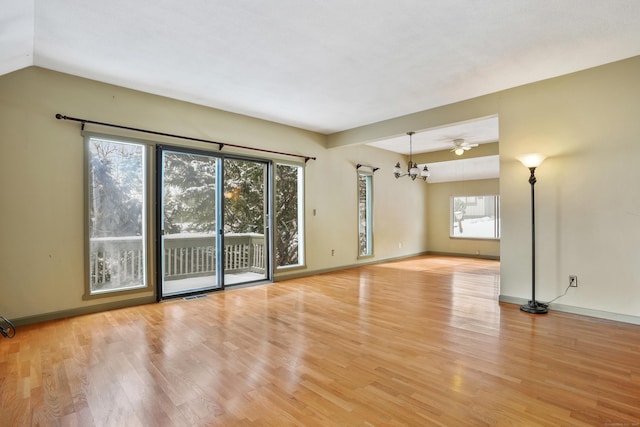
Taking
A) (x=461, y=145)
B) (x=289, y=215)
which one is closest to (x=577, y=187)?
(x=461, y=145)

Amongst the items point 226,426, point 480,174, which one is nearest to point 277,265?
point 226,426

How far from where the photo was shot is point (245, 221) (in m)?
6.11

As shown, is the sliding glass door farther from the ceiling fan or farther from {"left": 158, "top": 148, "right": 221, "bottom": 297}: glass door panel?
the ceiling fan

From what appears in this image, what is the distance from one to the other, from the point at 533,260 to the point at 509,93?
2183mm

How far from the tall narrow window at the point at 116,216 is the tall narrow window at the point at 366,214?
4.73 meters

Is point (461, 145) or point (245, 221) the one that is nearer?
point (245, 221)

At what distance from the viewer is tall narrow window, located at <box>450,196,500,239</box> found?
8758mm

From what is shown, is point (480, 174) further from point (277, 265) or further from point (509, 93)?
point (277, 265)

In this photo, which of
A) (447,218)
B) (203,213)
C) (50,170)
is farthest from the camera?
(447,218)

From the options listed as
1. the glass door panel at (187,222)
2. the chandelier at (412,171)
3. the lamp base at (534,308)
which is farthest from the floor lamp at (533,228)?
the glass door panel at (187,222)

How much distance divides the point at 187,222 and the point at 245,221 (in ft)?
4.55

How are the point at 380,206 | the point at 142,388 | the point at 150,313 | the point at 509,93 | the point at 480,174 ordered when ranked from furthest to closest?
the point at 480,174
the point at 380,206
the point at 509,93
the point at 150,313
the point at 142,388

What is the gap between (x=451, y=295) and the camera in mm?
4754

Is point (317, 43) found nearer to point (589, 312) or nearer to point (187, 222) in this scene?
point (187, 222)
